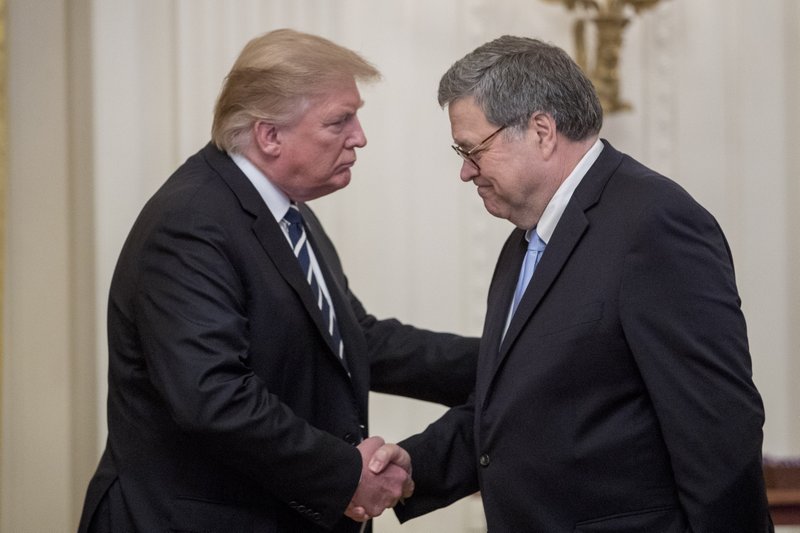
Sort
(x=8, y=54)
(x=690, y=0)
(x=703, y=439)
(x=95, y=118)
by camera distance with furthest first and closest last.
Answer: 1. (x=690, y=0)
2. (x=95, y=118)
3. (x=8, y=54)
4. (x=703, y=439)

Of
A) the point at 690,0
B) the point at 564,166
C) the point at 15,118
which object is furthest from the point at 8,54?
the point at 690,0

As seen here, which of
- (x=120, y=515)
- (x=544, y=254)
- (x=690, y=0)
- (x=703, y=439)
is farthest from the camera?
(x=690, y=0)

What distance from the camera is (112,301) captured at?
3.03 metres

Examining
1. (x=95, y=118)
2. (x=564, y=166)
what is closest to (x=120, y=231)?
(x=95, y=118)

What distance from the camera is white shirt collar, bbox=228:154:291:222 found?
3.18 metres

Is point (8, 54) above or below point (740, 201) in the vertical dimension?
above

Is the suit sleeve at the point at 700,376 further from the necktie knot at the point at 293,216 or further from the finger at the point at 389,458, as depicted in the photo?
the necktie knot at the point at 293,216

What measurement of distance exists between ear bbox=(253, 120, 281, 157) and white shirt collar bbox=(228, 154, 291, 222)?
0.06 meters

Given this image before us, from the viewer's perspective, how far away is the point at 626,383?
8.16 feet

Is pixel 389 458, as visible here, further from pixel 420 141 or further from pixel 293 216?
pixel 420 141

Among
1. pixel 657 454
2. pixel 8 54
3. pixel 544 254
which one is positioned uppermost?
pixel 8 54

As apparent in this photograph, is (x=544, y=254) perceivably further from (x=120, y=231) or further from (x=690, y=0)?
(x=690, y=0)

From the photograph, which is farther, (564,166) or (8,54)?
(8,54)

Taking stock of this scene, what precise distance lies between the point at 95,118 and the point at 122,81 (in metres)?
0.20
